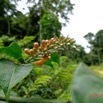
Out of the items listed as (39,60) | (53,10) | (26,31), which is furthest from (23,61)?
(26,31)

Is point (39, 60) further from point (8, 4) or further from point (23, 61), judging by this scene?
point (8, 4)

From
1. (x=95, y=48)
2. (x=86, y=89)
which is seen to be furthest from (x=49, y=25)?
(x=86, y=89)

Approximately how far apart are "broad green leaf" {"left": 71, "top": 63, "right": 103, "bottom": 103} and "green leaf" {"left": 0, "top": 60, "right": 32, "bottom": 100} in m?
0.29

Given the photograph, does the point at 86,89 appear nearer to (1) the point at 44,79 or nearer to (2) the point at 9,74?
(2) the point at 9,74

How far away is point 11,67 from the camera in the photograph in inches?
24.5

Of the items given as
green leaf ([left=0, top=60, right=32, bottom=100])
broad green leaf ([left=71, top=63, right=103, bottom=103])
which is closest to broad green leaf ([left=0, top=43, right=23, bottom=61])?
green leaf ([left=0, top=60, right=32, bottom=100])

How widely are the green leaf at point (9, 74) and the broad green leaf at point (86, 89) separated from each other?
295 millimetres

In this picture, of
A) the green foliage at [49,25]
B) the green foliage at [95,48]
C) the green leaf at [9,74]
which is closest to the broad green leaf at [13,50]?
the green leaf at [9,74]

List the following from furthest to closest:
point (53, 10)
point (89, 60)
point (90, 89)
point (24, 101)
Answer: point (89, 60) < point (53, 10) < point (24, 101) < point (90, 89)

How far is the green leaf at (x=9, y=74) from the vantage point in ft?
1.56

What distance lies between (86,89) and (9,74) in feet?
1.29

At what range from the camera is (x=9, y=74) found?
1.80 feet

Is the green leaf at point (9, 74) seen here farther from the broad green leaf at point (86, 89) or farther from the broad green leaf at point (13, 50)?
the broad green leaf at point (86, 89)

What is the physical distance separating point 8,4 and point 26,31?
326 centimetres
